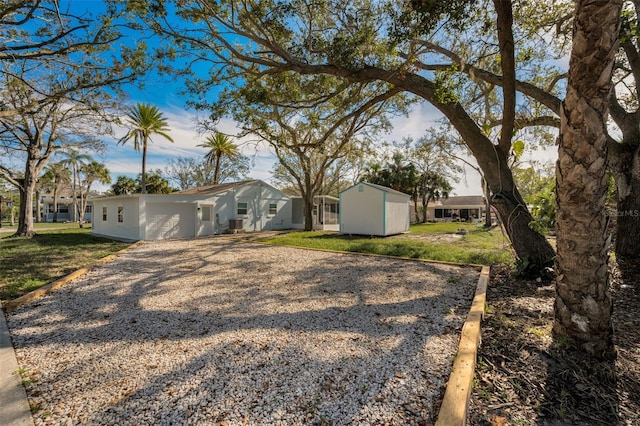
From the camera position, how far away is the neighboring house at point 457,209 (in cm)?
4188

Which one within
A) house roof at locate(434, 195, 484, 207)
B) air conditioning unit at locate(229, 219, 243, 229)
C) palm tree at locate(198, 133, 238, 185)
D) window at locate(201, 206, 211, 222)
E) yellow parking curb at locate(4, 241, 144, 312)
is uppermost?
palm tree at locate(198, 133, 238, 185)

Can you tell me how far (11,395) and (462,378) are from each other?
144 inches

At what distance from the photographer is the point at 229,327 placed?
12.2ft

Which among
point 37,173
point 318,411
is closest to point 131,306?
point 318,411

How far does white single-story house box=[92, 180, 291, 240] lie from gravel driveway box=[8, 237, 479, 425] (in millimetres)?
9697

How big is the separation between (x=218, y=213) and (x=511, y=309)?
54.6 feet

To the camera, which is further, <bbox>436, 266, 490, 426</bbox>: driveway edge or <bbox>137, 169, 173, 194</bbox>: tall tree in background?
<bbox>137, 169, 173, 194</bbox>: tall tree in background

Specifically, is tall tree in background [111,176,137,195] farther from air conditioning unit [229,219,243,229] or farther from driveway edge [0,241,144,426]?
driveway edge [0,241,144,426]

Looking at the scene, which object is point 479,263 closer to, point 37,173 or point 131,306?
point 131,306

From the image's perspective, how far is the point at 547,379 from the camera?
243cm

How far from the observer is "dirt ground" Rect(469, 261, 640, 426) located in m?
2.08

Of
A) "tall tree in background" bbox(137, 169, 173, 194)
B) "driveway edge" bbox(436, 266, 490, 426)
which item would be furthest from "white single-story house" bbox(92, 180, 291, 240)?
"driveway edge" bbox(436, 266, 490, 426)

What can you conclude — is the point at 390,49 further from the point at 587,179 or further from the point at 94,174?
the point at 94,174

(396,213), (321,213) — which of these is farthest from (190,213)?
(396,213)
